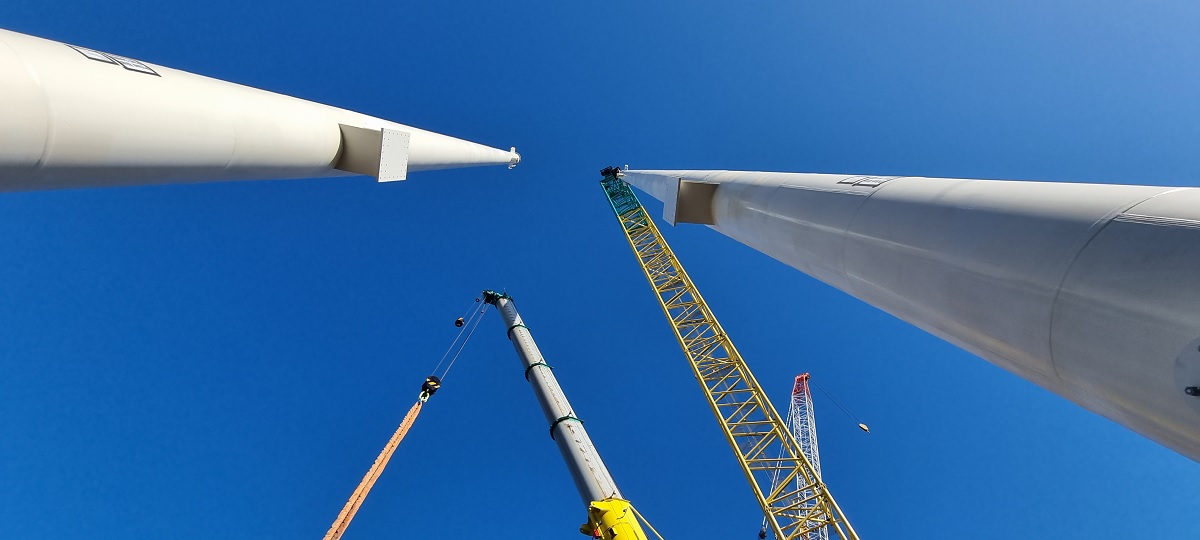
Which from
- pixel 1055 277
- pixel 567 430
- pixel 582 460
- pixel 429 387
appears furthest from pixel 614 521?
pixel 429 387

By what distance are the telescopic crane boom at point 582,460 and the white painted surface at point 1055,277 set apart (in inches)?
342

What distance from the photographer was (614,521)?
13992 millimetres

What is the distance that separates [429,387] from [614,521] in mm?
14827

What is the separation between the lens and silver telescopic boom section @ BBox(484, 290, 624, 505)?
15.7 m

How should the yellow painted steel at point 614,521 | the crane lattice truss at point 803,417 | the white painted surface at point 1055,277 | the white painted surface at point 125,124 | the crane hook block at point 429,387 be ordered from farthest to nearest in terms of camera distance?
the crane lattice truss at point 803,417 → the crane hook block at point 429,387 → the yellow painted steel at point 614,521 → the white painted surface at point 125,124 → the white painted surface at point 1055,277

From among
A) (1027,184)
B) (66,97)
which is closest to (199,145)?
(66,97)

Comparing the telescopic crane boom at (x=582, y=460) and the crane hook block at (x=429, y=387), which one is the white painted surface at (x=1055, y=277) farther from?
the crane hook block at (x=429, y=387)

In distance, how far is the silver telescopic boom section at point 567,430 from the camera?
51.5ft

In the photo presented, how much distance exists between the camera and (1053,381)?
5.53m

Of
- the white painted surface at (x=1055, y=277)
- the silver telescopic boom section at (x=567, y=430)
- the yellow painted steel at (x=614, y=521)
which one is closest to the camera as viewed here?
the white painted surface at (x=1055, y=277)

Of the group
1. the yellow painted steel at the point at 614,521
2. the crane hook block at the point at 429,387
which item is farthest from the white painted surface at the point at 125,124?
the crane hook block at the point at 429,387

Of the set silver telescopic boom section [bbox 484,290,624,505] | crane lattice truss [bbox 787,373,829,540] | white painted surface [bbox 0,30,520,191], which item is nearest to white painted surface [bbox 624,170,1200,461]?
white painted surface [bbox 0,30,520,191]

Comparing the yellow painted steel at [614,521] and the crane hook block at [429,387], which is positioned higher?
the crane hook block at [429,387]

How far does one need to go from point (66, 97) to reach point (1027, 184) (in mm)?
10036
